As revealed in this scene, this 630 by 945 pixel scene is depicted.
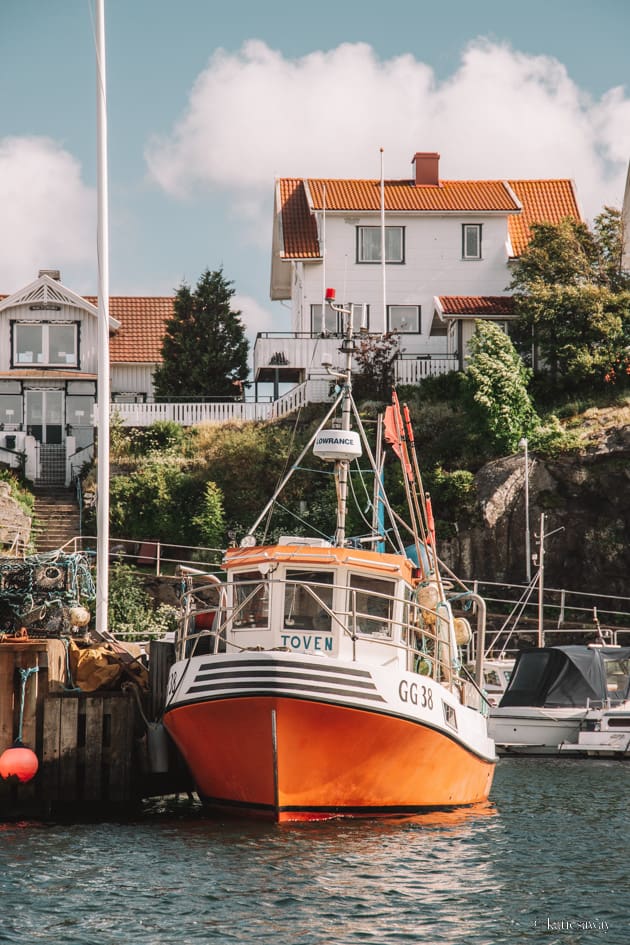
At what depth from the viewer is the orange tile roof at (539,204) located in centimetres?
5434

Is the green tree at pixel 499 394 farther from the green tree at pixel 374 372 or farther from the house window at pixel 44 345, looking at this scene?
the house window at pixel 44 345

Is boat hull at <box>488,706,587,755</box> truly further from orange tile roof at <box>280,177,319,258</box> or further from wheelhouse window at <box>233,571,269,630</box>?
orange tile roof at <box>280,177,319,258</box>

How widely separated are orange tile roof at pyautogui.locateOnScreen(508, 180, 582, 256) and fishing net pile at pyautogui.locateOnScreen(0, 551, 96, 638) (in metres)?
34.7

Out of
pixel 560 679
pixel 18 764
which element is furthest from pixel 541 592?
pixel 18 764

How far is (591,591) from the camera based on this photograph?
39500mm


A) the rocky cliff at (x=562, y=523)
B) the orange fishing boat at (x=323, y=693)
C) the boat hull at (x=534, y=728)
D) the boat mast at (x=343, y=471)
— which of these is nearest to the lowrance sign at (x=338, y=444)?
the orange fishing boat at (x=323, y=693)

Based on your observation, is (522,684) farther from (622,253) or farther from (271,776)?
(622,253)

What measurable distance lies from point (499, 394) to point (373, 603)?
24809mm

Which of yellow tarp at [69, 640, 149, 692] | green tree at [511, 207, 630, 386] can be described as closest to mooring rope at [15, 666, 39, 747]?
yellow tarp at [69, 640, 149, 692]

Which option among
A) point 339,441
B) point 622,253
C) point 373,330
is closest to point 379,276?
point 373,330

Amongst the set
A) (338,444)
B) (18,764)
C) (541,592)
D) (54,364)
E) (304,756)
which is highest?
(54,364)

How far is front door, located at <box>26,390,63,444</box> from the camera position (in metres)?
53.2

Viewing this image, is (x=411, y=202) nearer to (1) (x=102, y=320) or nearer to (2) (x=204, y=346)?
(2) (x=204, y=346)

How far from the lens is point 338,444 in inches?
787
